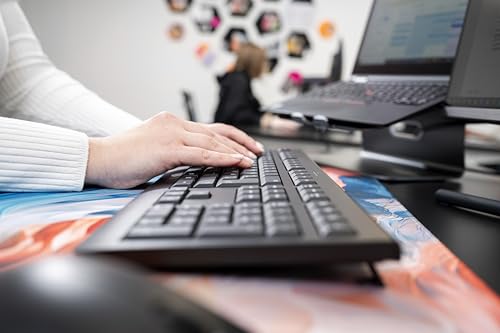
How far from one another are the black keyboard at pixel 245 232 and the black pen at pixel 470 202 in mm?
212

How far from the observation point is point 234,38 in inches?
144

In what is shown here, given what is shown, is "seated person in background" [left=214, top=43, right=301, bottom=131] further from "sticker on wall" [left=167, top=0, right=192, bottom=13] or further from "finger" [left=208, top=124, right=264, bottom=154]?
"finger" [left=208, top=124, right=264, bottom=154]

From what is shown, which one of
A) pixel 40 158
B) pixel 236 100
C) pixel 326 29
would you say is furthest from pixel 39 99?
pixel 326 29

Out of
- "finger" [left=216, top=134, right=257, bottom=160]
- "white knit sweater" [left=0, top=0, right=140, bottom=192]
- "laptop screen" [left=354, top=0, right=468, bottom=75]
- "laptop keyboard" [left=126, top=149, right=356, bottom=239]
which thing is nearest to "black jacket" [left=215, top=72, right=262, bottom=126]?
"laptop screen" [left=354, top=0, right=468, bottom=75]

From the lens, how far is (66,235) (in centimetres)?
35

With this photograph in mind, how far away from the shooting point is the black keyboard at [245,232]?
0.87ft

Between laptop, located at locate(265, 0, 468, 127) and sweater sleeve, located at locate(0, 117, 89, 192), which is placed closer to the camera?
sweater sleeve, located at locate(0, 117, 89, 192)

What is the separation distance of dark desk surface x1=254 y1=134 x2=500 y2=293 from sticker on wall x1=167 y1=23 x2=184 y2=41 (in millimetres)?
3173

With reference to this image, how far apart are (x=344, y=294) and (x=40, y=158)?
0.38 metres

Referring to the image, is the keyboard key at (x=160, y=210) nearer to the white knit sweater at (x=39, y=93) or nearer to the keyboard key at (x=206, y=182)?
the keyboard key at (x=206, y=182)

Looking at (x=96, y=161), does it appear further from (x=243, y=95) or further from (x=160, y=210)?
(x=243, y=95)

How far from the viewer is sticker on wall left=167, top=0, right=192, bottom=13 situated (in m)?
3.59

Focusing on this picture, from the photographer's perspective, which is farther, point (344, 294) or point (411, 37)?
point (411, 37)

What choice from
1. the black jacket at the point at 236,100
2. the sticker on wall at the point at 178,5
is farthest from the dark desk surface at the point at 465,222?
the sticker on wall at the point at 178,5
